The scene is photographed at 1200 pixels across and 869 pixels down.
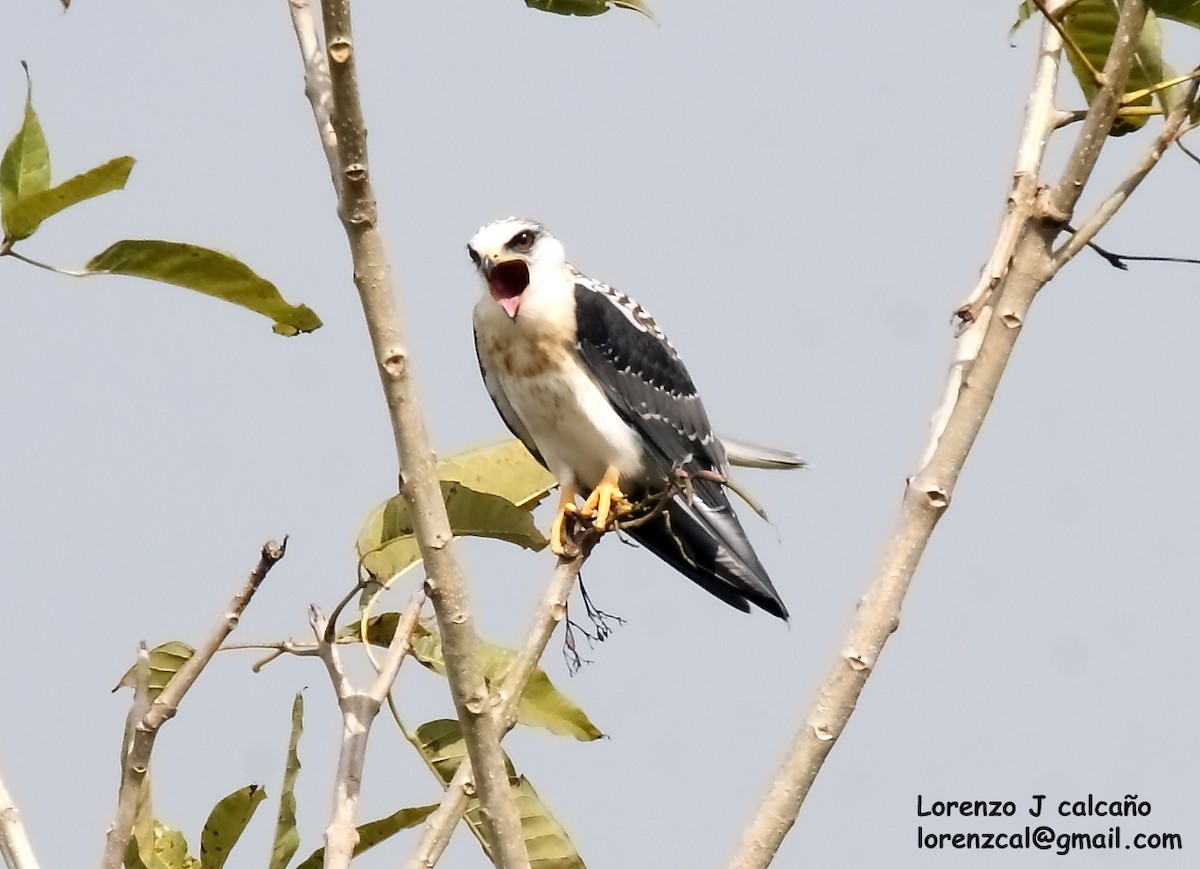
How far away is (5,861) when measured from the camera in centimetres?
212

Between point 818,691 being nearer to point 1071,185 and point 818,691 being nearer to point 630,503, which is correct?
point 1071,185

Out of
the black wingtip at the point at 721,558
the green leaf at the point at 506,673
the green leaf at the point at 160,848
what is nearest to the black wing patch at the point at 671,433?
the black wingtip at the point at 721,558

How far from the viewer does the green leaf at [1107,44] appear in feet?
9.05

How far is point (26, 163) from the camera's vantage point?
218 cm

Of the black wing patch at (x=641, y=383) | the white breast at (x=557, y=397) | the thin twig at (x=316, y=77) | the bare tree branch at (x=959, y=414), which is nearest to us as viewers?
the thin twig at (x=316, y=77)

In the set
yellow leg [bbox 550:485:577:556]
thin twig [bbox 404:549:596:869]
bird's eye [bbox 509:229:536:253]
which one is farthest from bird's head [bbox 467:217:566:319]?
thin twig [bbox 404:549:596:869]

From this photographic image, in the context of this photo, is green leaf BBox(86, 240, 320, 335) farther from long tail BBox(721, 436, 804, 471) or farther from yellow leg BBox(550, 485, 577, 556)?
long tail BBox(721, 436, 804, 471)

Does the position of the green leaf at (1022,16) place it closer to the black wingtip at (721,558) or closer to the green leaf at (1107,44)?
the green leaf at (1107,44)

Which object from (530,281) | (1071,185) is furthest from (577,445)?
(1071,185)

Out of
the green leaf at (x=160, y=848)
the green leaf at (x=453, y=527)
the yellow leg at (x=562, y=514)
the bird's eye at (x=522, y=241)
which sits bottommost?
the green leaf at (x=160, y=848)

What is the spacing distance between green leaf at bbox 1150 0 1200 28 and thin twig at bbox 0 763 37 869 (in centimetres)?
211

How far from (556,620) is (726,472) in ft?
7.44

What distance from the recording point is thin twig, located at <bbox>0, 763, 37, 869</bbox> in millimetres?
2100

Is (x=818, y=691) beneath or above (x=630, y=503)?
beneath
